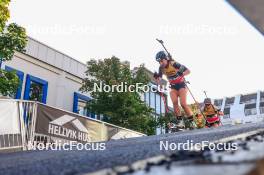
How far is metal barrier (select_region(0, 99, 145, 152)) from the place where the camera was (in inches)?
310

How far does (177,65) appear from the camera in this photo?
1099 centimetres

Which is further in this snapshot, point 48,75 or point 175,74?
point 48,75

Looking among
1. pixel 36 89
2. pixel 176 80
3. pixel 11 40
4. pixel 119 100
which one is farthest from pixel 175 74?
pixel 36 89

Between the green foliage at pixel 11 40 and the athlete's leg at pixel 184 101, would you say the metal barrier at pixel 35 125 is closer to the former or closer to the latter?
the athlete's leg at pixel 184 101

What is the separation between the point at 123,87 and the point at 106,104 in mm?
1670

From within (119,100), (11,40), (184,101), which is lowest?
(184,101)

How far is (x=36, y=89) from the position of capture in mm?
25719

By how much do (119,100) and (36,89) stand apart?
6910 mm

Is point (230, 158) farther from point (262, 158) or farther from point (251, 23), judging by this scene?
point (251, 23)

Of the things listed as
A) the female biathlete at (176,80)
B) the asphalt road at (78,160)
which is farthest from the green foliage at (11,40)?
the asphalt road at (78,160)

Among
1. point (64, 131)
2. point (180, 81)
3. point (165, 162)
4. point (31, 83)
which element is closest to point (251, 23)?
point (165, 162)

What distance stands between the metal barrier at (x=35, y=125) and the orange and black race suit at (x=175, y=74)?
3002 mm

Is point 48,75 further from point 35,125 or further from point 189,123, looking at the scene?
point 35,125

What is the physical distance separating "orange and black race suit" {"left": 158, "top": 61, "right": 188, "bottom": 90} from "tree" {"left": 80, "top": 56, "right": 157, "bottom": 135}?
464 inches
